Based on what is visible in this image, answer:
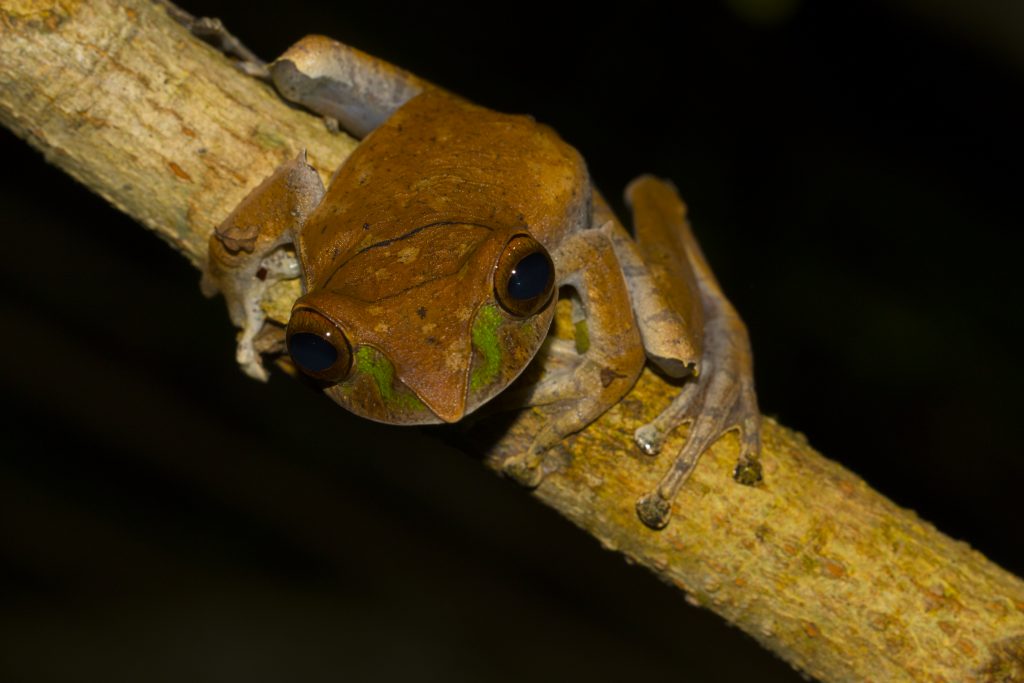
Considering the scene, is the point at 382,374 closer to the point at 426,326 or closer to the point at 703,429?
the point at 426,326

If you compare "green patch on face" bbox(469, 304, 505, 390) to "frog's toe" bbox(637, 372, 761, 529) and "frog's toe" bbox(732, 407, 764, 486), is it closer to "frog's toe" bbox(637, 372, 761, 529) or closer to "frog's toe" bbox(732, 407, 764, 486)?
"frog's toe" bbox(637, 372, 761, 529)

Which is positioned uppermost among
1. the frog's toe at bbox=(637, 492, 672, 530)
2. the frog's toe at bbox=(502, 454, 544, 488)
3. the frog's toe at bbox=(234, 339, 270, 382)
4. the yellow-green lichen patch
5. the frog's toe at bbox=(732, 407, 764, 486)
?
the frog's toe at bbox=(732, 407, 764, 486)

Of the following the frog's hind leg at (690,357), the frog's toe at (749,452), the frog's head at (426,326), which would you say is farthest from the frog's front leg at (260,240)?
the frog's toe at (749,452)

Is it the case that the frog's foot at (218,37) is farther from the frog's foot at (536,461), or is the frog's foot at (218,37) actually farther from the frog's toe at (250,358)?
the frog's foot at (536,461)

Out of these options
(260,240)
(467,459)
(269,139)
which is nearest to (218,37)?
(269,139)

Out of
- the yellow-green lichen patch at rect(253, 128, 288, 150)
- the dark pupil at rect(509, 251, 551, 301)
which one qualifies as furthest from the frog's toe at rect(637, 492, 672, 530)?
the yellow-green lichen patch at rect(253, 128, 288, 150)

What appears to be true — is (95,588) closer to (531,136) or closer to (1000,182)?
(531,136)
